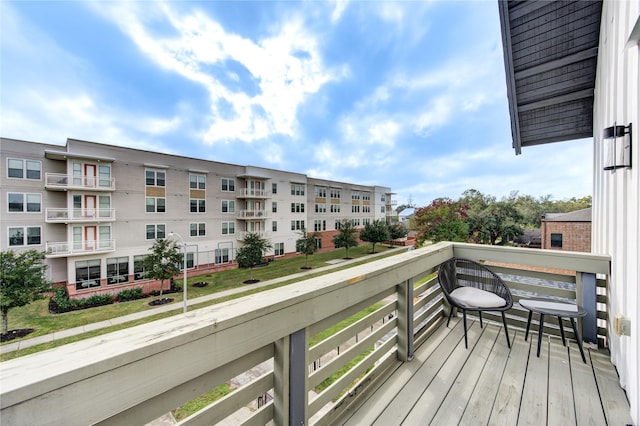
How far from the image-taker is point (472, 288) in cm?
288

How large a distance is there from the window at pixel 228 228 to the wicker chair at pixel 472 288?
1586 cm

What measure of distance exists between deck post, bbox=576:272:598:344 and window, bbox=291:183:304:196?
63.4 feet

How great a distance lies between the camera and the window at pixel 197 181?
15164mm

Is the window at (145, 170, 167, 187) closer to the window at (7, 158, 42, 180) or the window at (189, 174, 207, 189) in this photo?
the window at (189, 174, 207, 189)

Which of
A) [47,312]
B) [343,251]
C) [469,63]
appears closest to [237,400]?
[469,63]

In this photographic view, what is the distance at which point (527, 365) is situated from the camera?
2197 millimetres

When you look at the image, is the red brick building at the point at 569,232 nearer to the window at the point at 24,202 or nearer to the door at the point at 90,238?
the door at the point at 90,238

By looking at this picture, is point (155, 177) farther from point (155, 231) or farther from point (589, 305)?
point (589, 305)

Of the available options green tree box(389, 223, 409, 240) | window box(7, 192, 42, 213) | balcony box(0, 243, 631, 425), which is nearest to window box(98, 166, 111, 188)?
window box(7, 192, 42, 213)

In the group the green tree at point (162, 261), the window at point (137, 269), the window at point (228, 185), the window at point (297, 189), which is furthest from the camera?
the window at point (297, 189)

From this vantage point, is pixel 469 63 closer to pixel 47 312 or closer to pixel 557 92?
pixel 557 92

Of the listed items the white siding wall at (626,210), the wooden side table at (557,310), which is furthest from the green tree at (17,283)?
the white siding wall at (626,210)

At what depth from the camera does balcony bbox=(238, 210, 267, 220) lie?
684 inches

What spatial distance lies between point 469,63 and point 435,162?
2583 centimetres
